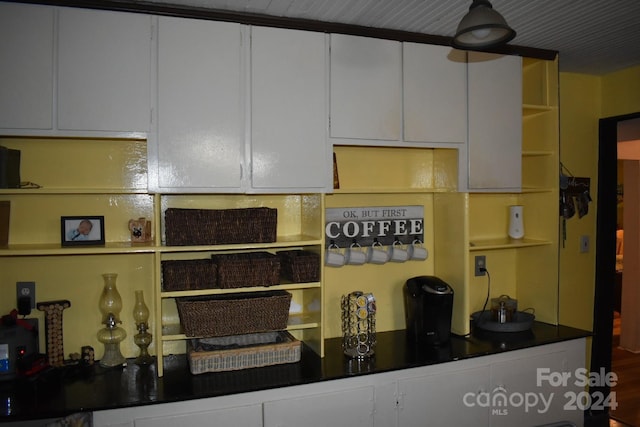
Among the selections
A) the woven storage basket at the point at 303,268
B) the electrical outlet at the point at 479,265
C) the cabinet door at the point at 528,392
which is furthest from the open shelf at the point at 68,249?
the electrical outlet at the point at 479,265

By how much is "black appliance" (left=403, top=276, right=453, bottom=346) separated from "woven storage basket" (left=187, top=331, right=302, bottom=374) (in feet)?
2.34

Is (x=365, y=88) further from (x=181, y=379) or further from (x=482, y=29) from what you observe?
(x=181, y=379)

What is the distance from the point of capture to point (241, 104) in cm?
234

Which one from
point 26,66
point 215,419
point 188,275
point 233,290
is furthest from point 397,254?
point 26,66

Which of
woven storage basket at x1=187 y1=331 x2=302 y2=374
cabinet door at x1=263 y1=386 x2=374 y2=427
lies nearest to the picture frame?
woven storage basket at x1=187 y1=331 x2=302 y2=374

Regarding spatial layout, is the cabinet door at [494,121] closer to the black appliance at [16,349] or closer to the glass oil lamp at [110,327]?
the glass oil lamp at [110,327]

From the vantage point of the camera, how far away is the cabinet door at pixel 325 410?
2.23m

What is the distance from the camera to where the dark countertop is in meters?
2.01

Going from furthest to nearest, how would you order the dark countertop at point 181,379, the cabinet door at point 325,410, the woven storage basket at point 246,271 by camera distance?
the woven storage basket at point 246,271
the cabinet door at point 325,410
the dark countertop at point 181,379

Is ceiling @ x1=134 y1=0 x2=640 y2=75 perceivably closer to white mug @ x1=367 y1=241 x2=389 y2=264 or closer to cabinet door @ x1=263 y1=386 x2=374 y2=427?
white mug @ x1=367 y1=241 x2=389 y2=264

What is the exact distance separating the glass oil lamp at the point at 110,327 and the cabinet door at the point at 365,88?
4.35 ft

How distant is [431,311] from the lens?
2.72 meters

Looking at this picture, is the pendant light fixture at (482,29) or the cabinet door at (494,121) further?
the cabinet door at (494,121)

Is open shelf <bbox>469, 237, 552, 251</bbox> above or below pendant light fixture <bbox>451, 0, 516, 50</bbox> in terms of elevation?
below
